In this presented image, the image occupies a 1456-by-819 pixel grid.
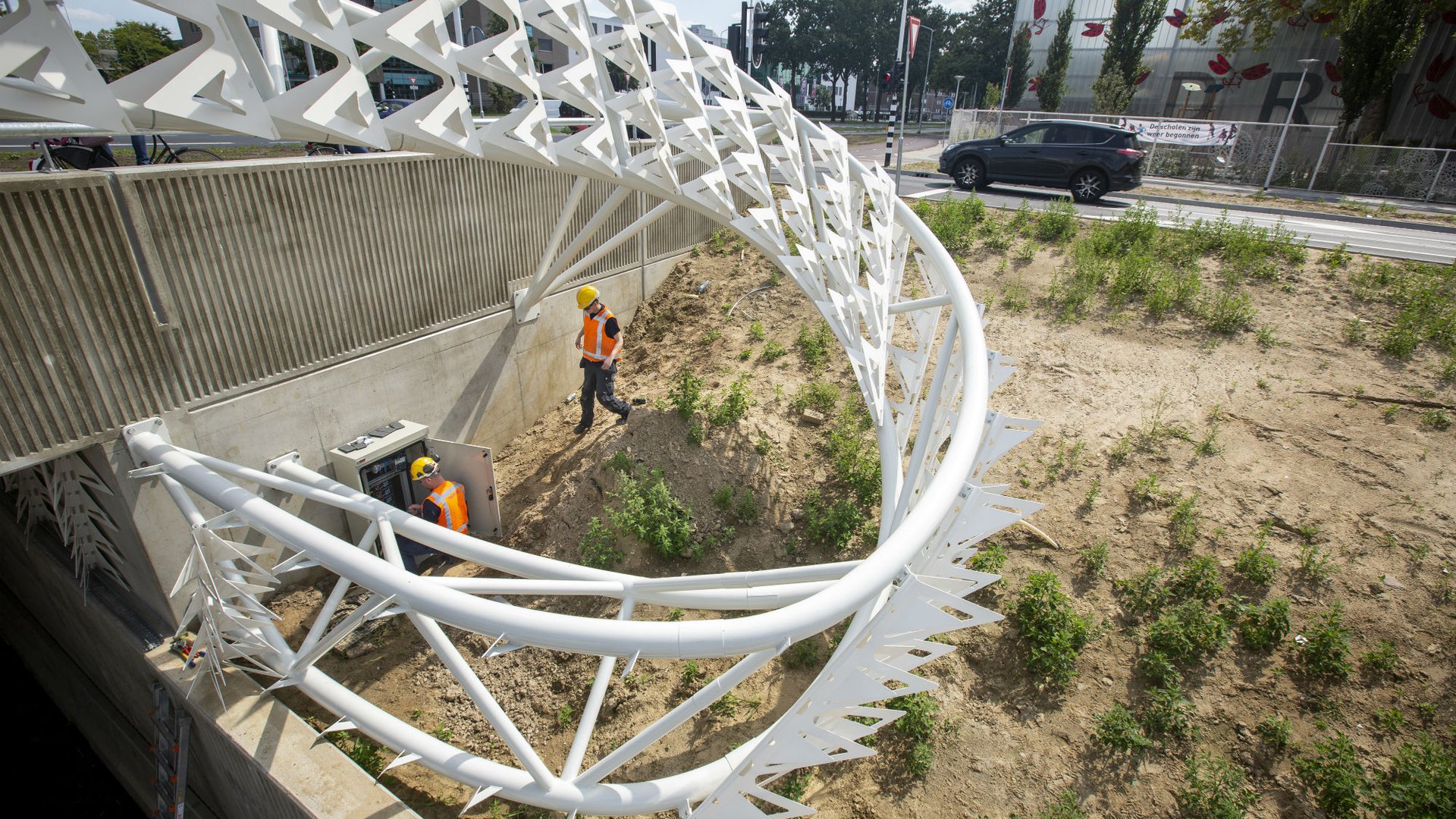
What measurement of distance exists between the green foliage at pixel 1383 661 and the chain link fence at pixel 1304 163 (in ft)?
67.0

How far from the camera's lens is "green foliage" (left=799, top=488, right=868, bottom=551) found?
730 centimetres

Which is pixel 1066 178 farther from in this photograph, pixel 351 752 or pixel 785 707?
pixel 351 752

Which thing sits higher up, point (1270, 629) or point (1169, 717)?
point (1270, 629)

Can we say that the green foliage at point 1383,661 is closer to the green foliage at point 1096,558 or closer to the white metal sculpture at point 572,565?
the green foliage at point 1096,558

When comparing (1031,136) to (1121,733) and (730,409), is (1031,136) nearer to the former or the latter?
(730,409)

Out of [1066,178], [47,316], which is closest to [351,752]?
[47,316]

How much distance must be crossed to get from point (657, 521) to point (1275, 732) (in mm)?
5496

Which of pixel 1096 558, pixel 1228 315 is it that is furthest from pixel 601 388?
pixel 1228 315

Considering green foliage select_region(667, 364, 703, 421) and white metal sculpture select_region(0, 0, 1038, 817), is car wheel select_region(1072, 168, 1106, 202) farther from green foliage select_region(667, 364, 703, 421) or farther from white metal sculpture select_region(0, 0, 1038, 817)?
green foliage select_region(667, 364, 703, 421)

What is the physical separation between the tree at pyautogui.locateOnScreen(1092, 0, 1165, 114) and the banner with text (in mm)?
8623

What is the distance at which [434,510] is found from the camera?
720cm

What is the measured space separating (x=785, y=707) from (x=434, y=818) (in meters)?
2.87

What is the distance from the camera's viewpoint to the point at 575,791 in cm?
405

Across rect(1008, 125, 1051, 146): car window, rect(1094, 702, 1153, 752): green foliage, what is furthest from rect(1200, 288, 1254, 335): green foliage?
rect(1008, 125, 1051, 146): car window
